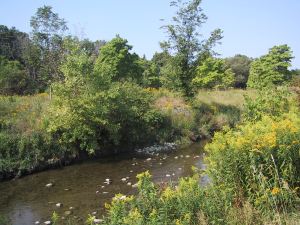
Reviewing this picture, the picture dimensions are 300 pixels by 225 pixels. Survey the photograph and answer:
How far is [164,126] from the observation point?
72.9 feet

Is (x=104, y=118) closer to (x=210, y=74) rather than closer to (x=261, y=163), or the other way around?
(x=261, y=163)

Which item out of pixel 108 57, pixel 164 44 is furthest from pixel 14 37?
pixel 164 44

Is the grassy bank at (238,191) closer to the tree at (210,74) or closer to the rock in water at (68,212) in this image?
the rock in water at (68,212)

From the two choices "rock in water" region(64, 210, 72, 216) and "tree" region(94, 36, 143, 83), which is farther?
"tree" region(94, 36, 143, 83)

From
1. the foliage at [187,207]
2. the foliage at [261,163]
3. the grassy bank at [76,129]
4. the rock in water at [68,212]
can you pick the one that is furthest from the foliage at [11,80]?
the foliage at [261,163]

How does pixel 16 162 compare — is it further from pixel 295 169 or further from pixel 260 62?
pixel 260 62

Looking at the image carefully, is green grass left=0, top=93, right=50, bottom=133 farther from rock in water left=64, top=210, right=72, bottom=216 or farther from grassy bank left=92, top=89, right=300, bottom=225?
grassy bank left=92, top=89, right=300, bottom=225

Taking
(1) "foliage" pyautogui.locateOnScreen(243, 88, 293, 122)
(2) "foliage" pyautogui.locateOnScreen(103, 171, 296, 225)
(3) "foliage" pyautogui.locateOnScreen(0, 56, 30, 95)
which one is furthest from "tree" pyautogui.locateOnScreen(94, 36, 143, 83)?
(2) "foliage" pyautogui.locateOnScreen(103, 171, 296, 225)

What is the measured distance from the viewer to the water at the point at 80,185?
35.2 feet

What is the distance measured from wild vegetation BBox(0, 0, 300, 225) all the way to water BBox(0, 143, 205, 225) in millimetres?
1163

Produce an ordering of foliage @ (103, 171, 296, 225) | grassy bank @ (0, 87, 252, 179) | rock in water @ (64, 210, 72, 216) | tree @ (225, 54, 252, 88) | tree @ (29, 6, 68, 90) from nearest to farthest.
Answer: foliage @ (103, 171, 296, 225), rock in water @ (64, 210, 72, 216), grassy bank @ (0, 87, 252, 179), tree @ (29, 6, 68, 90), tree @ (225, 54, 252, 88)

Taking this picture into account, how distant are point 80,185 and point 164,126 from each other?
9.63m

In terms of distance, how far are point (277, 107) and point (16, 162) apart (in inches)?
424

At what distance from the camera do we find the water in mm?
10734
